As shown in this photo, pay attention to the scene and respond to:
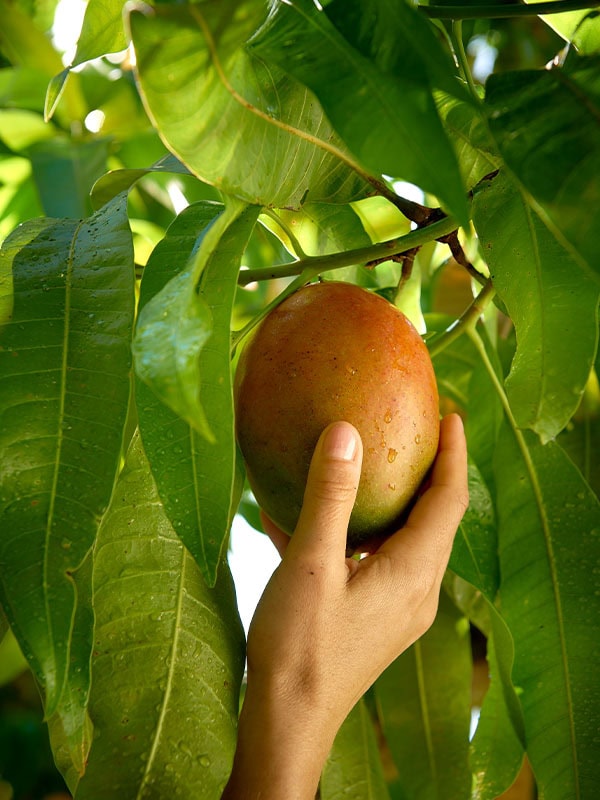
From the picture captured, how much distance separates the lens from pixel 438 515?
65 centimetres

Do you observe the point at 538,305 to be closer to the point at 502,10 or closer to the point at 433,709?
the point at 502,10

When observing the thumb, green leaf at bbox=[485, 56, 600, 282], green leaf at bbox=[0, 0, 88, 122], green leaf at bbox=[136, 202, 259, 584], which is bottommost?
the thumb

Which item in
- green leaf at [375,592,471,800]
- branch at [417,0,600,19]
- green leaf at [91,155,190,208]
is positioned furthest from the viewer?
green leaf at [375,592,471,800]

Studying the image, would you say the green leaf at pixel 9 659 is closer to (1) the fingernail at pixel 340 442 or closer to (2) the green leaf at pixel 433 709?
(2) the green leaf at pixel 433 709

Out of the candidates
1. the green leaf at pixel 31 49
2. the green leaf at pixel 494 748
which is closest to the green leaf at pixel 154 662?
the green leaf at pixel 494 748

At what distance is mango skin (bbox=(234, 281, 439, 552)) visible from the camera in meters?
0.60

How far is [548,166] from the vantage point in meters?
0.43

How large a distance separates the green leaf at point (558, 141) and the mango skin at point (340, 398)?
210 mm

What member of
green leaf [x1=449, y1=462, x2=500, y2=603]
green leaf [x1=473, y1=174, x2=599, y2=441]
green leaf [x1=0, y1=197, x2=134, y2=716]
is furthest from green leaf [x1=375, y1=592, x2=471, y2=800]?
green leaf [x1=0, y1=197, x2=134, y2=716]

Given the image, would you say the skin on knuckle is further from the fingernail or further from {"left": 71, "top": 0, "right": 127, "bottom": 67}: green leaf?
{"left": 71, "top": 0, "right": 127, "bottom": 67}: green leaf

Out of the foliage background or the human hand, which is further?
the human hand

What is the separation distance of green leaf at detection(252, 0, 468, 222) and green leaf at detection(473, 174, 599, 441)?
0.19 metres

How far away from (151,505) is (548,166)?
0.38 meters

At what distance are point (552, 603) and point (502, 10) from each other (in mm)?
504
